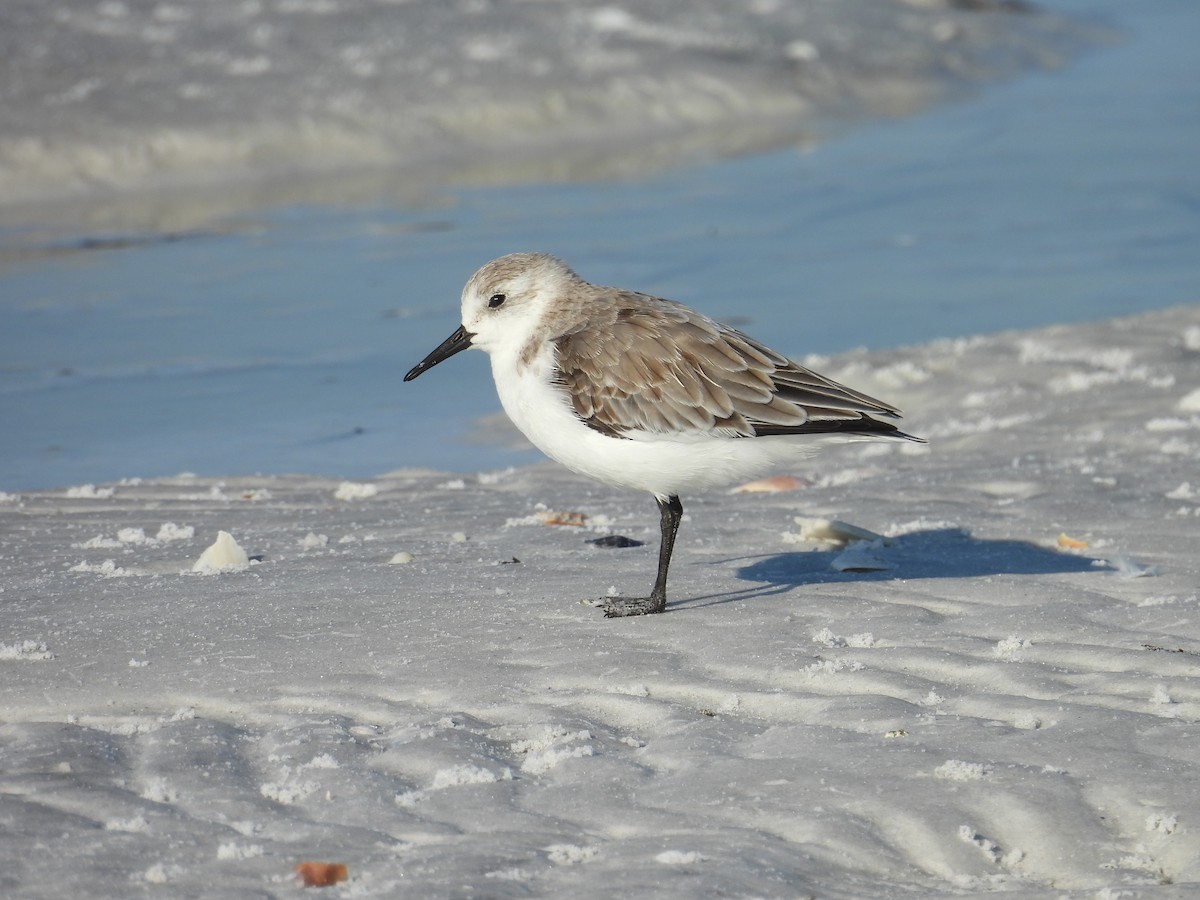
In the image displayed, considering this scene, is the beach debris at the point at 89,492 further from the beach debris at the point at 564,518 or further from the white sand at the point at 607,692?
the beach debris at the point at 564,518

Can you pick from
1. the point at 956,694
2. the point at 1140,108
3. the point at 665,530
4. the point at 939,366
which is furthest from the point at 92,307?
the point at 1140,108

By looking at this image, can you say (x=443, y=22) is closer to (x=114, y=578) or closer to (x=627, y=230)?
(x=627, y=230)

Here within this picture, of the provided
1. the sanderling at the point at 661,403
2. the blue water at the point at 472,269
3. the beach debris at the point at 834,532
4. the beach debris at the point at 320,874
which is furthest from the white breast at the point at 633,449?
the blue water at the point at 472,269

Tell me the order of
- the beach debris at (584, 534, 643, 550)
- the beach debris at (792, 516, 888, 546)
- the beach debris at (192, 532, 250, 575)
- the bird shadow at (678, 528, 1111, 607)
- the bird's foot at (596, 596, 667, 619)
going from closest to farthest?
the bird's foot at (596, 596, 667, 619), the bird shadow at (678, 528, 1111, 607), the beach debris at (192, 532, 250, 575), the beach debris at (792, 516, 888, 546), the beach debris at (584, 534, 643, 550)

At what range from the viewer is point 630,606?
6.01m

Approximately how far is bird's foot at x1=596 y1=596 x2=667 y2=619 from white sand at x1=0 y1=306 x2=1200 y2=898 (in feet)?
0.30

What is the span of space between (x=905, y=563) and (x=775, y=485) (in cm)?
162

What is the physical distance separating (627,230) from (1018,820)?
11.0 m

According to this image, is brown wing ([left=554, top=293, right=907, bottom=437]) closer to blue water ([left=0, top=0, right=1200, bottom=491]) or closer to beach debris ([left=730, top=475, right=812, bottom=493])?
beach debris ([left=730, top=475, right=812, bottom=493])

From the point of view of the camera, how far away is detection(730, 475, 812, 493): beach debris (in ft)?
27.0

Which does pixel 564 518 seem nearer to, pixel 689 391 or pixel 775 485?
pixel 775 485

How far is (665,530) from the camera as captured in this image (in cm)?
624

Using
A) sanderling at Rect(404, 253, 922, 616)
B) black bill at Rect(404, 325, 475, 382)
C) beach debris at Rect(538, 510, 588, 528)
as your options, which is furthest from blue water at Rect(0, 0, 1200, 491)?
sanderling at Rect(404, 253, 922, 616)

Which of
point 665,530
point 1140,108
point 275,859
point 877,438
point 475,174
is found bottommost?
point 275,859
